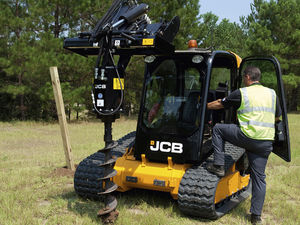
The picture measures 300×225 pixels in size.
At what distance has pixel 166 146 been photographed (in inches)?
188

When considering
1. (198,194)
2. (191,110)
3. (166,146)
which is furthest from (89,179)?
(191,110)

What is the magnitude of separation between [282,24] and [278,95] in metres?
22.9

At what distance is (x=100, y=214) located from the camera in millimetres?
4109

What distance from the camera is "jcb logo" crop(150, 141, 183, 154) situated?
4715mm

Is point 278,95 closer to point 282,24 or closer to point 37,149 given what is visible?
point 37,149

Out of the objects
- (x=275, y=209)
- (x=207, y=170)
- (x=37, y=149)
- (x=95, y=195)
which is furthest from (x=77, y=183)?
(x=37, y=149)

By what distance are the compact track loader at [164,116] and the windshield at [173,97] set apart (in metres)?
0.01

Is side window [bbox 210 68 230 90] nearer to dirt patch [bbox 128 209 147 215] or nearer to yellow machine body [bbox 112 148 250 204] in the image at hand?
yellow machine body [bbox 112 148 250 204]

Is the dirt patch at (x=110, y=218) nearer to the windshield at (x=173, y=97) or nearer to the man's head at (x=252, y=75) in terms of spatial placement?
the windshield at (x=173, y=97)

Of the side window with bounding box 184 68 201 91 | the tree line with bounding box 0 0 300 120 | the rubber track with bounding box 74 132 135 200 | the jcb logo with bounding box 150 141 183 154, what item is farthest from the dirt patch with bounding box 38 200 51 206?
the tree line with bounding box 0 0 300 120

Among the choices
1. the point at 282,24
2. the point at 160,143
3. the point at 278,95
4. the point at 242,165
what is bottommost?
the point at 242,165

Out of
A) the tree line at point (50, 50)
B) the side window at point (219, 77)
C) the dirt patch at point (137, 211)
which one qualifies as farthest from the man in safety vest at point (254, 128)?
the tree line at point (50, 50)

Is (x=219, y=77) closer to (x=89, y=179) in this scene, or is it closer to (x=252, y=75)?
(x=252, y=75)

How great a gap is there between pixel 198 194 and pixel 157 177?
61 cm
